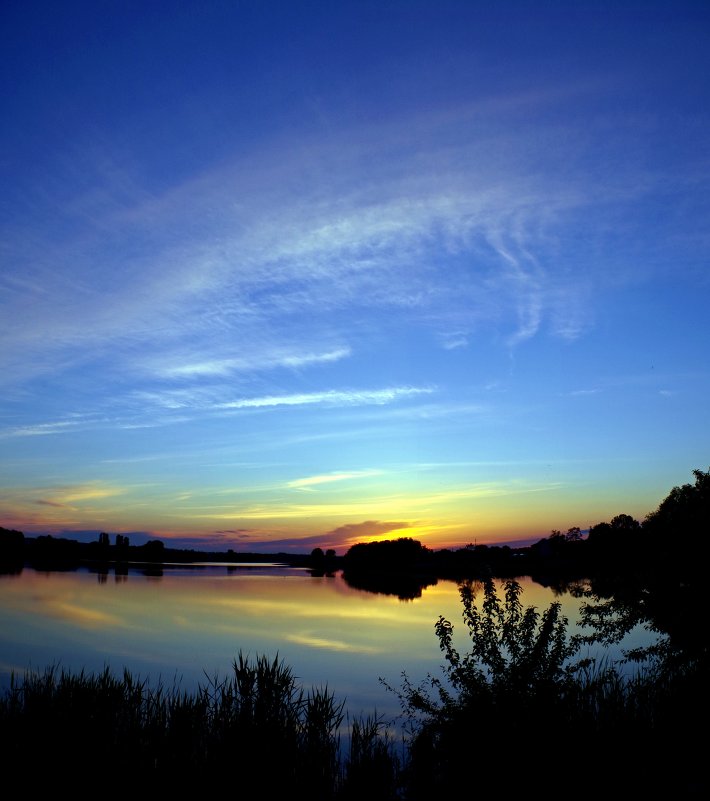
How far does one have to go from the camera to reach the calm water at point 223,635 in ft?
107

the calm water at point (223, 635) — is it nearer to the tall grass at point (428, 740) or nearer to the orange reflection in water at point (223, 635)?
the orange reflection in water at point (223, 635)

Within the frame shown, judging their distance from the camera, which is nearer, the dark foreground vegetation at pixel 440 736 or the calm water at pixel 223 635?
the dark foreground vegetation at pixel 440 736

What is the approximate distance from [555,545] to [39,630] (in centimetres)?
16702

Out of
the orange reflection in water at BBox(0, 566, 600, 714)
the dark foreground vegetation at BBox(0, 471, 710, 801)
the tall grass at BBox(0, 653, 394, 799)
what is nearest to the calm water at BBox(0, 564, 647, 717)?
the orange reflection in water at BBox(0, 566, 600, 714)

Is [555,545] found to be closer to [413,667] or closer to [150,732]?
[413,667]

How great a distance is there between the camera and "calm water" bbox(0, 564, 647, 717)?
32.7 metres

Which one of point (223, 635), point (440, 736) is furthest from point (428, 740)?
point (223, 635)

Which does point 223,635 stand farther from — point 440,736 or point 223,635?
point 440,736

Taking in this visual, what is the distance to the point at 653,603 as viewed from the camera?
20.2m

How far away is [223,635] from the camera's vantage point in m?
45.2

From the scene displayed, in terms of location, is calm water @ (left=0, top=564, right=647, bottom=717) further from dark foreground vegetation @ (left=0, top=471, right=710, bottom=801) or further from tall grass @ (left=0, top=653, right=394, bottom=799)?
dark foreground vegetation @ (left=0, top=471, right=710, bottom=801)

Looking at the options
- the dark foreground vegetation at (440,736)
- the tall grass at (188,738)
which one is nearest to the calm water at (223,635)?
the tall grass at (188,738)

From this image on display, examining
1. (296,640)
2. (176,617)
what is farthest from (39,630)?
(296,640)

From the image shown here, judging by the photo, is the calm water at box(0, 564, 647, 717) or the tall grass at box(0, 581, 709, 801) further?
the calm water at box(0, 564, 647, 717)
